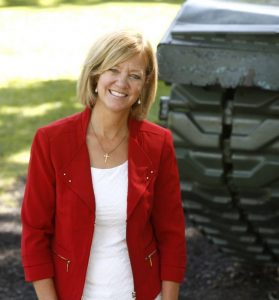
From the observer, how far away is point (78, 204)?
2.54 meters

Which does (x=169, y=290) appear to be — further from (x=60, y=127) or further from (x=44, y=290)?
(x=60, y=127)

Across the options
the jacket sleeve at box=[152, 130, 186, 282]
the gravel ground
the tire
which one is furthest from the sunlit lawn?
the jacket sleeve at box=[152, 130, 186, 282]

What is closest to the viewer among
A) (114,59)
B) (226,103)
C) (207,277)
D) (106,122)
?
(114,59)

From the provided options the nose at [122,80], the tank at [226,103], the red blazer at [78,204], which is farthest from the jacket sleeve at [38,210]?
the tank at [226,103]

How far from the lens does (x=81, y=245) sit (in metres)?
2.56

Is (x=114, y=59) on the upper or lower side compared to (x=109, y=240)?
upper

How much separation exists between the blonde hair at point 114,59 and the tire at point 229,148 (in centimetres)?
80

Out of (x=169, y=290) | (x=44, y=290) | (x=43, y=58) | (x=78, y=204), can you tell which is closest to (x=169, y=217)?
(x=169, y=290)

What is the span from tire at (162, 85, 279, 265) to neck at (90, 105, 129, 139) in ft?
2.82

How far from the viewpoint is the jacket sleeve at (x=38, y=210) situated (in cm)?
254

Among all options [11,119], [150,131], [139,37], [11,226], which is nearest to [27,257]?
[150,131]

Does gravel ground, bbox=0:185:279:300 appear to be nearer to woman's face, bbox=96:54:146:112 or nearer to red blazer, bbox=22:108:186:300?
red blazer, bbox=22:108:186:300

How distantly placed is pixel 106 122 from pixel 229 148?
993 millimetres

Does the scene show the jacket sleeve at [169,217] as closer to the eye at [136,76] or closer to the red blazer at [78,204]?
the red blazer at [78,204]
